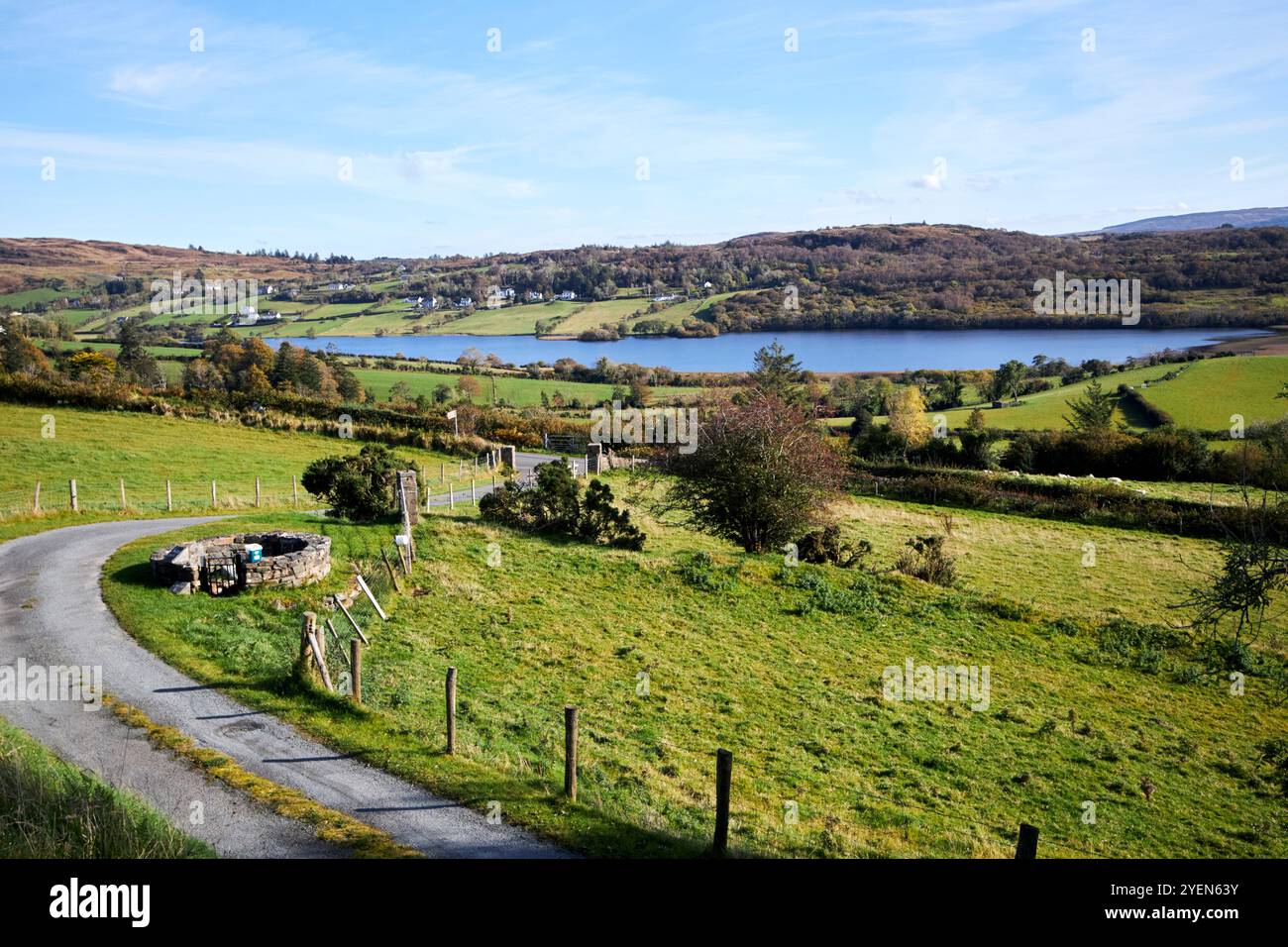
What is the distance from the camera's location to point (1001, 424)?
68.5 meters

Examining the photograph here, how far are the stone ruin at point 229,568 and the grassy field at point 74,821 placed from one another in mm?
9197

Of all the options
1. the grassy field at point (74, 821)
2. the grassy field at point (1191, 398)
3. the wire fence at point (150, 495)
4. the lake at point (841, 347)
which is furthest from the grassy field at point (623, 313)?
the grassy field at point (74, 821)

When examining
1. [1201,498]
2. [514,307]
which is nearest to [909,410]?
[1201,498]

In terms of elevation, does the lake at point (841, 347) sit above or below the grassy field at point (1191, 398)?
above

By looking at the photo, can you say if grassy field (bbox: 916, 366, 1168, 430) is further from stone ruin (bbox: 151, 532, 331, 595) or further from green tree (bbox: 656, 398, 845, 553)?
stone ruin (bbox: 151, 532, 331, 595)

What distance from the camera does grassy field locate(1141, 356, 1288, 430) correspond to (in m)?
64.6

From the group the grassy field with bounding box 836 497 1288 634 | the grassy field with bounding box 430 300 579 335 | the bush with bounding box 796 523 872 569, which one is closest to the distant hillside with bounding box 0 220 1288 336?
the grassy field with bounding box 430 300 579 335

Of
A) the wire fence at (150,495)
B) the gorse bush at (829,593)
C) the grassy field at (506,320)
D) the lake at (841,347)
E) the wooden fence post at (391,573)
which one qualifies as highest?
the grassy field at (506,320)

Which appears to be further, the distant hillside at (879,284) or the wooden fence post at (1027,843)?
the distant hillside at (879,284)

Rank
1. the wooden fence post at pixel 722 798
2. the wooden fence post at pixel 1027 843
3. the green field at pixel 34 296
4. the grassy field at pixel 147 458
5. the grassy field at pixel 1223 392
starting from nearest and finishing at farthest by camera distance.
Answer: the wooden fence post at pixel 1027 843 → the wooden fence post at pixel 722 798 → the grassy field at pixel 147 458 → the grassy field at pixel 1223 392 → the green field at pixel 34 296

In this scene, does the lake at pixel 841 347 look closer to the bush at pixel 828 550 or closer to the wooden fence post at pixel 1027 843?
the bush at pixel 828 550

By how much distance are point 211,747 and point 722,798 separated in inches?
276

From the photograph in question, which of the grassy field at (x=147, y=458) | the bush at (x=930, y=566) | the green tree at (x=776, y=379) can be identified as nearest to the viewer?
the bush at (x=930, y=566)

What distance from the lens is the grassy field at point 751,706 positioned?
36.0ft
